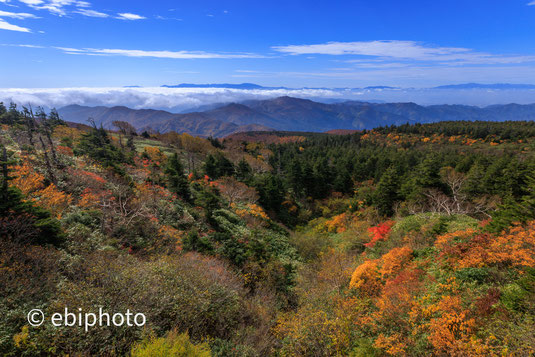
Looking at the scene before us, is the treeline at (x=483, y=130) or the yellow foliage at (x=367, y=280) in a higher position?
the treeline at (x=483, y=130)

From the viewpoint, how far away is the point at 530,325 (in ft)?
25.5

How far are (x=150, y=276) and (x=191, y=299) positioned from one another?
7.54ft

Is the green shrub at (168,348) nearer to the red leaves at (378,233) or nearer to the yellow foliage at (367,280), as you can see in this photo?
the yellow foliage at (367,280)

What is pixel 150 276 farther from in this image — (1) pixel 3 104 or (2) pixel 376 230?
(1) pixel 3 104

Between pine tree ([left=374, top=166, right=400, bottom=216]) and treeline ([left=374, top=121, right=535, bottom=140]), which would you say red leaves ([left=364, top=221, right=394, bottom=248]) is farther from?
treeline ([left=374, top=121, right=535, bottom=140])

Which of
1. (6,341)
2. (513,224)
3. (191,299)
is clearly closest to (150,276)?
(191,299)

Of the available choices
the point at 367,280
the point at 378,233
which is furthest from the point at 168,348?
the point at 378,233

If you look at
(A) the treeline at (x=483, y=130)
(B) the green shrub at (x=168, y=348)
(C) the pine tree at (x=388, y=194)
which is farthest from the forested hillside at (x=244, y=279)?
(A) the treeline at (x=483, y=130)
